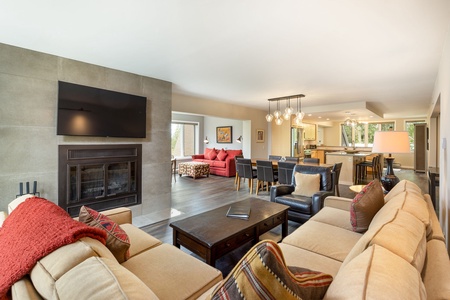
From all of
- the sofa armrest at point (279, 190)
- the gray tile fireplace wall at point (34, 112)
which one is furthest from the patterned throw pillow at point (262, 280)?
the gray tile fireplace wall at point (34, 112)

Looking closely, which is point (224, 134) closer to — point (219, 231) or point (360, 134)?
point (360, 134)

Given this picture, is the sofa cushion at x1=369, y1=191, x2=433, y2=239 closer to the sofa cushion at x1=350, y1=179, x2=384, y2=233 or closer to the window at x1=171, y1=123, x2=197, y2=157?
the sofa cushion at x1=350, y1=179, x2=384, y2=233

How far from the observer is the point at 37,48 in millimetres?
2627

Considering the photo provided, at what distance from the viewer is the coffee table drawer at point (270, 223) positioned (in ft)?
7.73

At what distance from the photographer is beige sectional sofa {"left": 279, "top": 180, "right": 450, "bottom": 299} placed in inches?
28.0

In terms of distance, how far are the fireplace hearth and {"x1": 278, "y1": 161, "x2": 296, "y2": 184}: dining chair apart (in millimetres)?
2828

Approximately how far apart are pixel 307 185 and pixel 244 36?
2.39 metres

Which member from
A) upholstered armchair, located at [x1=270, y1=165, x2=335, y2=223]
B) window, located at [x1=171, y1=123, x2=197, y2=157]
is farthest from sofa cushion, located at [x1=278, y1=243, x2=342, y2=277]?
window, located at [x1=171, y1=123, x2=197, y2=157]

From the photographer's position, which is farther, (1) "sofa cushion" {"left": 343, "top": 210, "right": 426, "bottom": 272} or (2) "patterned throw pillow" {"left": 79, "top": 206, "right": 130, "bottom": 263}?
(2) "patterned throw pillow" {"left": 79, "top": 206, "right": 130, "bottom": 263}

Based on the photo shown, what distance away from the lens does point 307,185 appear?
346cm

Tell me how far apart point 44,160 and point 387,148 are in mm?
4400

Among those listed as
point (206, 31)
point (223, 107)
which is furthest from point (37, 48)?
point (223, 107)

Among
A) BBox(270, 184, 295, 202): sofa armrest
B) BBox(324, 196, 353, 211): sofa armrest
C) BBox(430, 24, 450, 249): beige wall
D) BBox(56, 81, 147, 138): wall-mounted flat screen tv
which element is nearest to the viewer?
BBox(430, 24, 450, 249): beige wall

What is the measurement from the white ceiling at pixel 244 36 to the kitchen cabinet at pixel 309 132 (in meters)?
5.68
